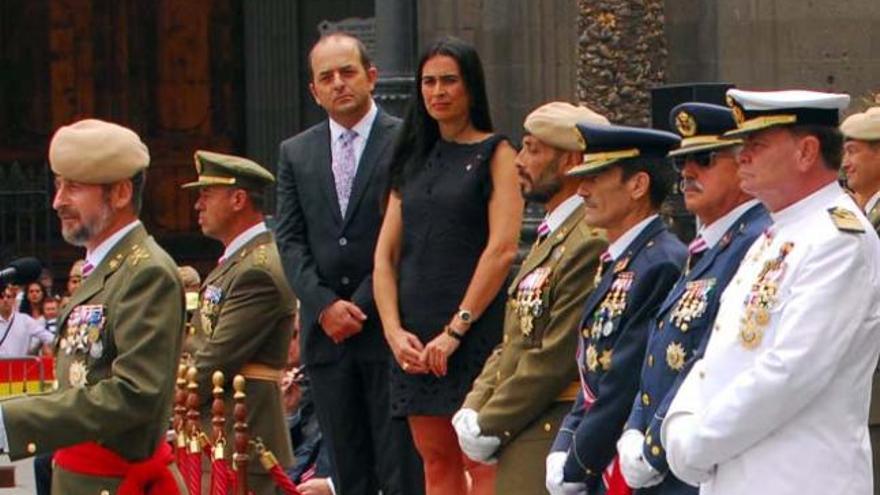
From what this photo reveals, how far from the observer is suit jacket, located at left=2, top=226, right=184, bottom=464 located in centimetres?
715

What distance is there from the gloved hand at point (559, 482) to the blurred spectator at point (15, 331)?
41.1 ft

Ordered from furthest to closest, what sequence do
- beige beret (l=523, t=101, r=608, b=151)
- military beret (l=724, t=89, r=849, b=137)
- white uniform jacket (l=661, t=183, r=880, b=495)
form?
beige beret (l=523, t=101, r=608, b=151), military beret (l=724, t=89, r=849, b=137), white uniform jacket (l=661, t=183, r=880, b=495)

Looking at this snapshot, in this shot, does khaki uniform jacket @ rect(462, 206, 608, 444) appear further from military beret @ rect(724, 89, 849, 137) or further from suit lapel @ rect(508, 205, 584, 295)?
military beret @ rect(724, 89, 849, 137)

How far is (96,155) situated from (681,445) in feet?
7.32

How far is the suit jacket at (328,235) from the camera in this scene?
377 inches

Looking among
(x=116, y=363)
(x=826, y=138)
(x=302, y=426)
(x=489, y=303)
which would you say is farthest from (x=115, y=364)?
(x=302, y=426)

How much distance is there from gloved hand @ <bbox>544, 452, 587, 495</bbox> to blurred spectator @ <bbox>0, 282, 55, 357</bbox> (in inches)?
494

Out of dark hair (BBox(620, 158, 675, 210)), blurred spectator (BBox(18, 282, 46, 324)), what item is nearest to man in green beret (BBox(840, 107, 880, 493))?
dark hair (BBox(620, 158, 675, 210))

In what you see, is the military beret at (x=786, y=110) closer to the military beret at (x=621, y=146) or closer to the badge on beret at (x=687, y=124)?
the badge on beret at (x=687, y=124)

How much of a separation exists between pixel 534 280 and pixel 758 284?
1992mm

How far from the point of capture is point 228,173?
9.57 metres

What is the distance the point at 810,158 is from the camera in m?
6.21

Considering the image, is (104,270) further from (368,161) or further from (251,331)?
(368,161)

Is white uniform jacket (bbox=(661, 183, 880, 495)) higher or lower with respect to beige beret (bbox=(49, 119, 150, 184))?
lower
